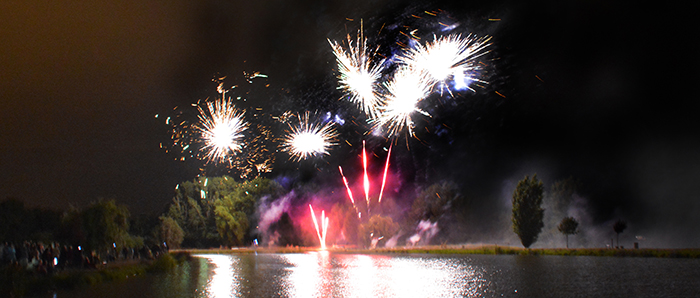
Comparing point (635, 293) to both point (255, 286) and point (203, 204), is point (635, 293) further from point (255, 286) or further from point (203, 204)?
point (203, 204)

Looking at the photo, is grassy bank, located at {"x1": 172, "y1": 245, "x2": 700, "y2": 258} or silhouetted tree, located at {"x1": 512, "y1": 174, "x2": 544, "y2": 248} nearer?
grassy bank, located at {"x1": 172, "y1": 245, "x2": 700, "y2": 258}

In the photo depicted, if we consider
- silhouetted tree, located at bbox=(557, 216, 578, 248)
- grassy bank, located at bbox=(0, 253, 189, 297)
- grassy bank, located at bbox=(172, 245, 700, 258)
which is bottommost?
grassy bank, located at bbox=(172, 245, 700, 258)

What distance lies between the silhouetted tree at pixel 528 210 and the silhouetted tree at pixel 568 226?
1937mm

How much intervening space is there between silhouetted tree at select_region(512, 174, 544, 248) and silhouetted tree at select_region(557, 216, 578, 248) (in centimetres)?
194

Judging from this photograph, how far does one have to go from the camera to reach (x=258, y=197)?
83.1m

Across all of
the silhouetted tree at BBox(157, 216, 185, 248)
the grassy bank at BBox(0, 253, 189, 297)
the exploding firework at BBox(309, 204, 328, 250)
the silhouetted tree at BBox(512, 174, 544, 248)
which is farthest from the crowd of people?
the exploding firework at BBox(309, 204, 328, 250)

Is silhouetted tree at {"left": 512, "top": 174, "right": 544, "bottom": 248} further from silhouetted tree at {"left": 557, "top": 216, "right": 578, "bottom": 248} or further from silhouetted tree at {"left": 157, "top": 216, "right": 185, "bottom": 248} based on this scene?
silhouetted tree at {"left": 157, "top": 216, "right": 185, "bottom": 248}

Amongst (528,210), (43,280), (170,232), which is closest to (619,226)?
(528,210)

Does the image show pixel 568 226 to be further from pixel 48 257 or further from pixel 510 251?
pixel 48 257

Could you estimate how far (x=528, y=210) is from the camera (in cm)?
4781

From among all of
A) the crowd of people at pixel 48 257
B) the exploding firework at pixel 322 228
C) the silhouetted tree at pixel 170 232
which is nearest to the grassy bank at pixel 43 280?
the crowd of people at pixel 48 257

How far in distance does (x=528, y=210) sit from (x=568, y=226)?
13.6ft

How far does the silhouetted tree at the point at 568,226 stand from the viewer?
46.8 metres

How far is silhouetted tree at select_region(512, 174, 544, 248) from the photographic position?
47.5 meters
